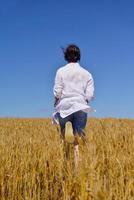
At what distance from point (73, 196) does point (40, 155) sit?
6.68 feet

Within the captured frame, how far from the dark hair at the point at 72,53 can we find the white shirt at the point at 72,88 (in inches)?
4.3

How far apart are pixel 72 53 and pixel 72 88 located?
403mm

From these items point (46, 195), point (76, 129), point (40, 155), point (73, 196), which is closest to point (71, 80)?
point (76, 129)

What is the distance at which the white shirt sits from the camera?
16.9 feet

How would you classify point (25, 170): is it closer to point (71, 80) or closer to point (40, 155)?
point (40, 155)

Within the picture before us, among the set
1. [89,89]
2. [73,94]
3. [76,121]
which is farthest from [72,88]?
[76,121]

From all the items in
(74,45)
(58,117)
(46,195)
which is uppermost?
(74,45)

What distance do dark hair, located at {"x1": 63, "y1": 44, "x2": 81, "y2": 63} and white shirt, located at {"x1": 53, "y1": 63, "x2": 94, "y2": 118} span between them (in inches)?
4.3

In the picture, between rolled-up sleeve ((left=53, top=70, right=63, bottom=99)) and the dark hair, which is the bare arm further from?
the dark hair

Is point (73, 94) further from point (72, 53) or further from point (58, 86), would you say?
point (72, 53)

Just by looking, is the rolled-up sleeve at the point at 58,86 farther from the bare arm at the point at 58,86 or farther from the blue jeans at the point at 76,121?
the blue jeans at the point at 76,121

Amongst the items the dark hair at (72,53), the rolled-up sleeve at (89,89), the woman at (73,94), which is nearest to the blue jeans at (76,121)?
the woman at (73,94)

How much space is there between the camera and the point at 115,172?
398 centimetres

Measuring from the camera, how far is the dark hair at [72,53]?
528cm
